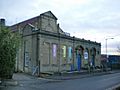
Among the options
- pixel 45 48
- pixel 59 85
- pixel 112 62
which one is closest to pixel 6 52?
pixel 59 85

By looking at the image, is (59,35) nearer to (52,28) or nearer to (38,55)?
(52,28)

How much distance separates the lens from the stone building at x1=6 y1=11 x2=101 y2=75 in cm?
3547

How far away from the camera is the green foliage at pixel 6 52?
1038 inches

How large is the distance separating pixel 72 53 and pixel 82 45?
3.67m

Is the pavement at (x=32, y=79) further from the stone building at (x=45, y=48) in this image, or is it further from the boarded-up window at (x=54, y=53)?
the boarded-up window at (x=54, y=53)

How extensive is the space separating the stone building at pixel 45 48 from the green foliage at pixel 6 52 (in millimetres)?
7749

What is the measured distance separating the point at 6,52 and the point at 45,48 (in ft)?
33.8

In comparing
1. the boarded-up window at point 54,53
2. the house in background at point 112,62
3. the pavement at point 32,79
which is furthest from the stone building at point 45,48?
the house in background at point 112,62

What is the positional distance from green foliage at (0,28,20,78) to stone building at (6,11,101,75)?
7.75 m

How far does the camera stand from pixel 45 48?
36406mm

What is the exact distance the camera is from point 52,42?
3778 centimetres

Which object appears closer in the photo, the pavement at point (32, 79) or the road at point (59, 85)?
the road at point (59, 85)

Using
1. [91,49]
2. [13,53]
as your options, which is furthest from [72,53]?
[13,53]

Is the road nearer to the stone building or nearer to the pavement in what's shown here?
the pavement
